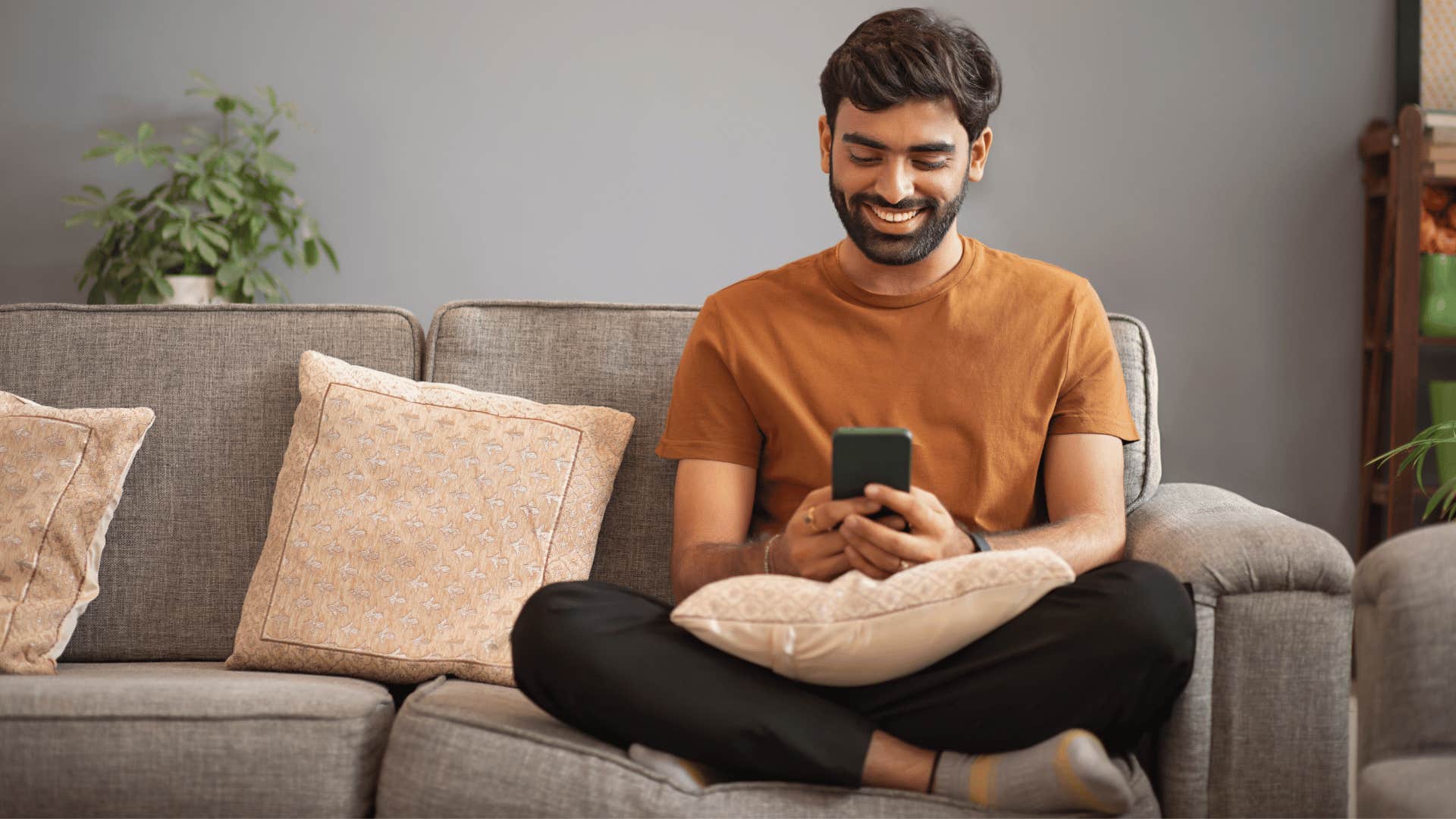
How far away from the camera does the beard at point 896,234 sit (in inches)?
62.3

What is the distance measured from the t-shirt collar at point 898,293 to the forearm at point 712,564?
1.14 ft

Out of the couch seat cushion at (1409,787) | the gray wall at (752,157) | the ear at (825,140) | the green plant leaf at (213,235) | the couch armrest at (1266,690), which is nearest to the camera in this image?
the couch seat cushion at (1409,787)

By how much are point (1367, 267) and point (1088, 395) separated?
1719 millimetres

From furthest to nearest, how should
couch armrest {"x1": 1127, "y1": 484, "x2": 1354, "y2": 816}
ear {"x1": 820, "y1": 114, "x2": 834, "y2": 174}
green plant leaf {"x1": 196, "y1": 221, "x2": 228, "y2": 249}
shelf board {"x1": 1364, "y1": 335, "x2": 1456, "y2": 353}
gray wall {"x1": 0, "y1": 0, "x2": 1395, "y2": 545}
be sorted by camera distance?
gray wall {"x1": 0, "y1": 0, "x2": 1395, "y2": 545}
shelf board {"x1": 1364, "y1": 335, "x2": 1456, "y2": 353}
green plant leaf {"x1": 196, "y1": 221, "x2": 228, "y2": 249}
ear {"x1": 820, "y1": 114, "x2": 834, "y2": 174}
couch armrest {"x1": 1127, "y1": 484, "x2": 1354, "y2": 816}

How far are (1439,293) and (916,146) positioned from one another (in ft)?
5.65

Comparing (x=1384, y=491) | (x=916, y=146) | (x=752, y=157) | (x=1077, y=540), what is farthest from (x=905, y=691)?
(x=1384, y=491)

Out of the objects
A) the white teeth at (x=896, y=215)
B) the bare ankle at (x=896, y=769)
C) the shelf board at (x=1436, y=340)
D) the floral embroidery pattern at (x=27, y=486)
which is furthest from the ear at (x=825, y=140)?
the shelf board at (x=1436, y=340)

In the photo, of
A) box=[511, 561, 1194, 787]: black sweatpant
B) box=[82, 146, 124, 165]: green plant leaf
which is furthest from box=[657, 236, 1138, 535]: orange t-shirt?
box=[82, 146, 124, 165]: green plant leaf

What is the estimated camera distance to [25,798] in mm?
1260

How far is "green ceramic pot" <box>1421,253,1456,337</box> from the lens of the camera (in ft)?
8.76

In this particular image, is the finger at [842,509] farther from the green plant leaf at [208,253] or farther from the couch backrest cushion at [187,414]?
the green plant leaf at [208,253]

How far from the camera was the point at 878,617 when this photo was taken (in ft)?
3.86

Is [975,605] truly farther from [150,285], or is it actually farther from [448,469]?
[150,285]

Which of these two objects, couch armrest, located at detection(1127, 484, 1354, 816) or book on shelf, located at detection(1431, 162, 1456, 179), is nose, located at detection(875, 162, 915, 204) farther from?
book on shelf, located at detection(1431, 162, 1456, 179)
